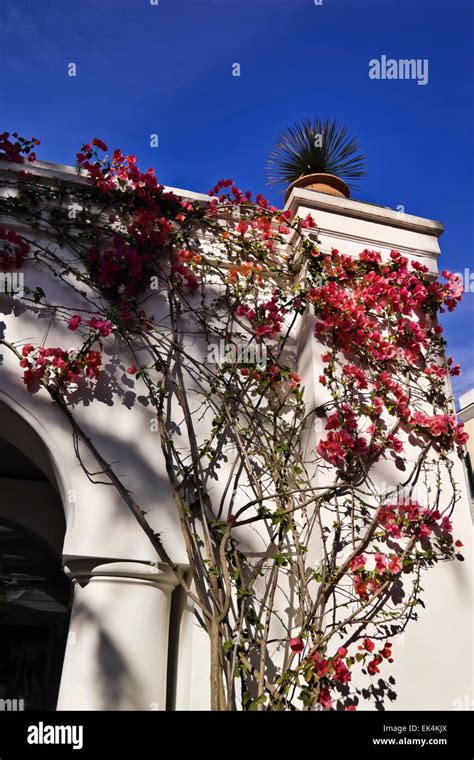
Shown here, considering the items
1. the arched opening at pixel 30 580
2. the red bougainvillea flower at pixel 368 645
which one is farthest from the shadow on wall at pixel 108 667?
the arched opening at pixel 30 580

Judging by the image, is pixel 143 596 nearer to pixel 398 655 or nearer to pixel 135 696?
pixel 135 696

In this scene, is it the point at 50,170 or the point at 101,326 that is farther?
the point at 50,170

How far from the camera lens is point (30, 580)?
4191 mm

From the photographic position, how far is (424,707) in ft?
8.29

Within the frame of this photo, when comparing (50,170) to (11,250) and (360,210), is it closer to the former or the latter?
(11,250)

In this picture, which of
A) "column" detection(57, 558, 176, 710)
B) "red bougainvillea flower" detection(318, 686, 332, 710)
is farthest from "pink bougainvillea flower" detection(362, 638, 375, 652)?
"column" detection(57, 558, 176, 710)

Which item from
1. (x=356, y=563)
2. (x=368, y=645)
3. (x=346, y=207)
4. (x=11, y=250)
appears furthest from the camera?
(x=346, y=207)

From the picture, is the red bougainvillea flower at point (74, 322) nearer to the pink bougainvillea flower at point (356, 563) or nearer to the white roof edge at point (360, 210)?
the white roof edge at point (360, 210)

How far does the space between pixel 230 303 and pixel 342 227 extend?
37.0 inches

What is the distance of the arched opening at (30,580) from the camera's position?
4047 millimetres

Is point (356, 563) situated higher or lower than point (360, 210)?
lower

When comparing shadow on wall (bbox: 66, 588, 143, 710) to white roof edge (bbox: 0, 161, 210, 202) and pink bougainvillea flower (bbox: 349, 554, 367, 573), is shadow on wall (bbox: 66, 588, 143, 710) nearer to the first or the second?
pink bougainvillea flower (bbox: 349, 554, 367, 573)

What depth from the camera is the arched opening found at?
4.05 meters

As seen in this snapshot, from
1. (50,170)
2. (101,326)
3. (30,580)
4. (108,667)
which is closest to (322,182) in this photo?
(50,170)
